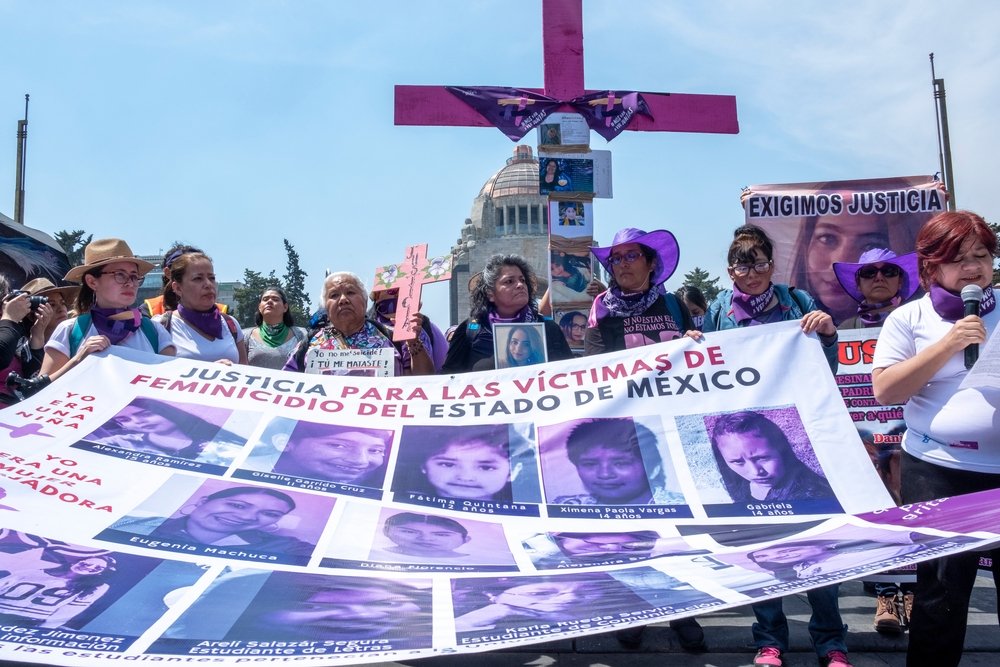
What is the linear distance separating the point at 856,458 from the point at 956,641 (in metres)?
0.70

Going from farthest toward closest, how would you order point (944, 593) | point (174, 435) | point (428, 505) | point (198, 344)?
point (198, 344) → point (174, 435) → point (428, 505) → point (944, 593)

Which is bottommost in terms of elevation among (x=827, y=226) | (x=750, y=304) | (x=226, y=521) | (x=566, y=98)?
(x=226, y=521)

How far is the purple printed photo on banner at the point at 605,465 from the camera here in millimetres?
2959

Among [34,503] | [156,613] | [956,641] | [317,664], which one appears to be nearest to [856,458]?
[956,641]

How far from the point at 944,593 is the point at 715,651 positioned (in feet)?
4.06

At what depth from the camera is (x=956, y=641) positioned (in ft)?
7.96

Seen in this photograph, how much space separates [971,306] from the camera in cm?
243

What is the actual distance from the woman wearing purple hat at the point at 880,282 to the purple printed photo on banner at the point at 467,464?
8.16 feet

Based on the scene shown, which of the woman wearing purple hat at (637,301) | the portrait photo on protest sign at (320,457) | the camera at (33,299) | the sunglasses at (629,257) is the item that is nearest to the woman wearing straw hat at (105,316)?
the camera at (33,299)

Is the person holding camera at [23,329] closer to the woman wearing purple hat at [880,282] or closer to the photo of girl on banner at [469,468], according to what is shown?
the photo of girl on banner at [469,468]

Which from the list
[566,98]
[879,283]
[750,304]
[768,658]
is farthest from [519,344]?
[566,98]

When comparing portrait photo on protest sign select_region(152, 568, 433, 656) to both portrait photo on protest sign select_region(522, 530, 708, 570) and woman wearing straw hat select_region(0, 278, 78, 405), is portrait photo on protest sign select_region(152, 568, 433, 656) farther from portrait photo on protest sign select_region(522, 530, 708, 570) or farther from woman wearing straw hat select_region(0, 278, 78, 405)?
woman wearing straw hat select_region(0, 278, 78, 405)

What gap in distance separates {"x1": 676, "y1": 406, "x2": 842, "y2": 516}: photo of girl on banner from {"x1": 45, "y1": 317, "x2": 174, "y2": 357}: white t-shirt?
2.64 meters

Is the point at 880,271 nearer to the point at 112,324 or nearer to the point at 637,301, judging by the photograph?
the point at 637,301
